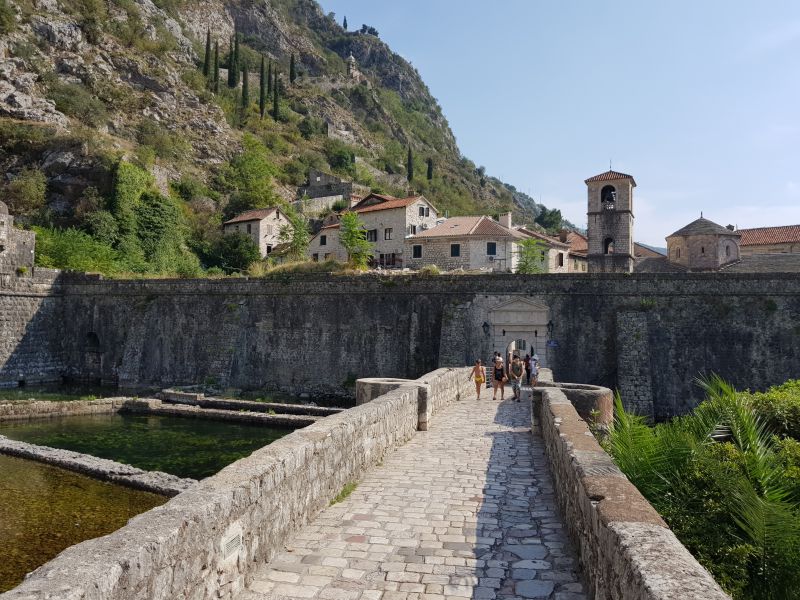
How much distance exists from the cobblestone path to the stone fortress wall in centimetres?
1625

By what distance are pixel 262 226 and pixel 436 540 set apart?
53.2 m

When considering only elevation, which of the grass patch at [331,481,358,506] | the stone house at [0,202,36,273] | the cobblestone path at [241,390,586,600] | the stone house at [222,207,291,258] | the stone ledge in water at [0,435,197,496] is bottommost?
the stone ledge in water at [0,435,197,496]

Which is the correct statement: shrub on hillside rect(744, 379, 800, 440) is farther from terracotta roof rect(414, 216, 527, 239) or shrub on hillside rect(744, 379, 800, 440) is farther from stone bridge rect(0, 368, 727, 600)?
terracotta roof rect(414, 216, 527, 239)

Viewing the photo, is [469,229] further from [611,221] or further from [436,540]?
[436,540]

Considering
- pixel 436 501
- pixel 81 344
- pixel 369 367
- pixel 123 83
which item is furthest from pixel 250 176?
pixel 436 501

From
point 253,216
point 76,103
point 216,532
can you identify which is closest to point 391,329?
point 216,532

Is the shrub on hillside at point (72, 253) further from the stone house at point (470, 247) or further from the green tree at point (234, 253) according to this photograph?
the stone house at point (470, 247)

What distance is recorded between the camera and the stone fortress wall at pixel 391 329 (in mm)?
23188

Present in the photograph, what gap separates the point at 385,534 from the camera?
596 cm

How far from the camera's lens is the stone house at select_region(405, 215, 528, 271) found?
42.2 m

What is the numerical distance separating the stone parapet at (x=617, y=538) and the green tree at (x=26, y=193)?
5213 centimetres

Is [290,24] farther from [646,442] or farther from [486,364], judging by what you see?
[646,442]

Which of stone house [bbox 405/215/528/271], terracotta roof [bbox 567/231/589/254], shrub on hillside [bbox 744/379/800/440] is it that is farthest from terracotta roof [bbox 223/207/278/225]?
shrub on hillside [bbox 744/379/800/440]

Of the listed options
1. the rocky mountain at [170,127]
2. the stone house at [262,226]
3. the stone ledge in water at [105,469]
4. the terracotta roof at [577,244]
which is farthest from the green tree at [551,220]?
the stone ledge in water at [105,469]
